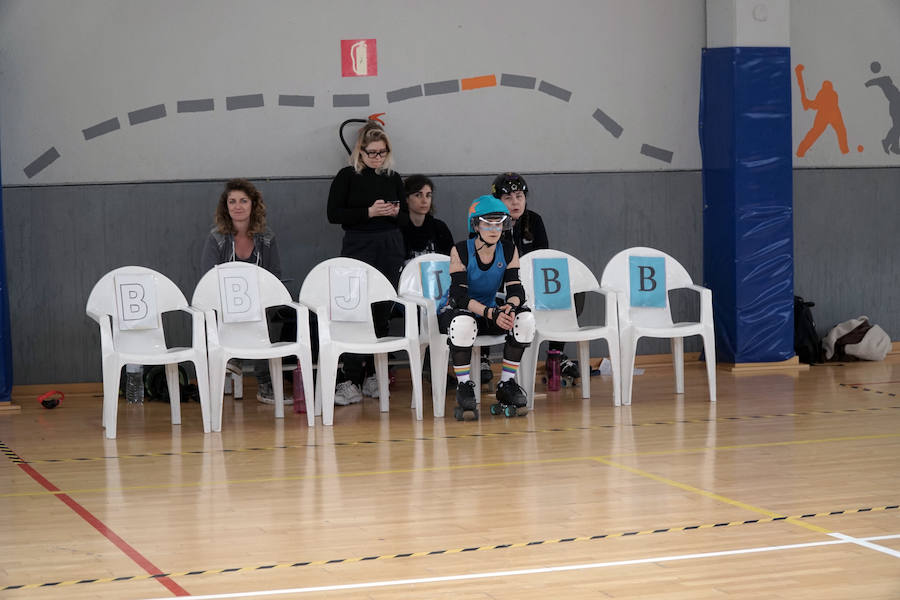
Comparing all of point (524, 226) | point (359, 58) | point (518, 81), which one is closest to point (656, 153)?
point (518, 81)

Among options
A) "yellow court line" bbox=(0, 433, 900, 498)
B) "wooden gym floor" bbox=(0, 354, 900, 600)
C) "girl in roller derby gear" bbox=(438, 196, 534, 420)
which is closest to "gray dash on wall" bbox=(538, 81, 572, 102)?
"girl in roller derby gear" bbox=(438, 196, 534, 420)

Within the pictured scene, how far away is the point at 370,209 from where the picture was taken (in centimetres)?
728

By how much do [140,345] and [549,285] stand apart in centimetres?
240

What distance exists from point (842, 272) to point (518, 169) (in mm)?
2808

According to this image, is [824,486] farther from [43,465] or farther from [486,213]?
[43,465]

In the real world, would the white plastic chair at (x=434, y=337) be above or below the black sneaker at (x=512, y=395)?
above

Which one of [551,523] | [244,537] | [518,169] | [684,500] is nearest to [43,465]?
[244,537]

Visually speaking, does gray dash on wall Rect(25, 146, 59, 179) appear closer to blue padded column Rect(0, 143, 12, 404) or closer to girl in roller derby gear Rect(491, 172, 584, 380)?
blue padded column Rect(0, 143, 12, 404)

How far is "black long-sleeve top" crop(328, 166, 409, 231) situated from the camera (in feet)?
24.1

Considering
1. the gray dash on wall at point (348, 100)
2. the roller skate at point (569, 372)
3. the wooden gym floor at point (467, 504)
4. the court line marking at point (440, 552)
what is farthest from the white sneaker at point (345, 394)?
the court line marking at point (440, 552)

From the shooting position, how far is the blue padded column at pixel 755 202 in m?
8.25

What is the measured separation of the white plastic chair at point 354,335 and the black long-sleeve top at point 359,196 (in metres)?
0.75

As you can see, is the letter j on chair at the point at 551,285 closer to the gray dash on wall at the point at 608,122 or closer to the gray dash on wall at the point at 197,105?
the gray dash on wall at the point at 608,122

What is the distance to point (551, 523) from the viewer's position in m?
3.89
